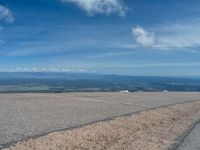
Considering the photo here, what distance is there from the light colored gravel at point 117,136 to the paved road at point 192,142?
76 cm

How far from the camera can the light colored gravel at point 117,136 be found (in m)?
17.7

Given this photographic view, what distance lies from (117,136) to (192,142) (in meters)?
4.12

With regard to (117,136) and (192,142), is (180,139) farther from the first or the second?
(117,136)

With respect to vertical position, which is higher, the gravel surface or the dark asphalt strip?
the gravel surface

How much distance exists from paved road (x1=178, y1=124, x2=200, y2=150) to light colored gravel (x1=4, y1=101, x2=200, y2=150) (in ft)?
2.49

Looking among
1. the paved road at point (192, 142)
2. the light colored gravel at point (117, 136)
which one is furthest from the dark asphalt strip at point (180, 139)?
the light colored gravel at point (117, 136)

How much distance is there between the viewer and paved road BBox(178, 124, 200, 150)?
18.2m

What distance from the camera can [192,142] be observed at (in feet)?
64.4

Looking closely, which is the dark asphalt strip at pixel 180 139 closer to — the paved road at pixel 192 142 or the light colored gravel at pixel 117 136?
the paved road at pixel 192 142

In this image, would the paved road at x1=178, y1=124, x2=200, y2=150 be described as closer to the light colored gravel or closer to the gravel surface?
the gravel surface

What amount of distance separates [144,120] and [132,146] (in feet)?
34.6

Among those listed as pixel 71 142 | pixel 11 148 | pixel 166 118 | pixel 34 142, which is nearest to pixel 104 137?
pixel 71 142

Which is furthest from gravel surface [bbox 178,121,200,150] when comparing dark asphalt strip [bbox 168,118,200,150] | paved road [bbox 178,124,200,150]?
dark asphalt strip [bbox 168,118,200,150]

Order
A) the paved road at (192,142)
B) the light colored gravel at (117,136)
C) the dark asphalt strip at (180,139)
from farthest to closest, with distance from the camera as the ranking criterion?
the dark asphalt strip at (180,139), the paved road at (192,142), the light colored gravel at (117,136)
